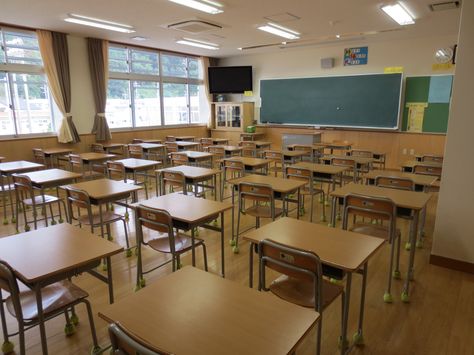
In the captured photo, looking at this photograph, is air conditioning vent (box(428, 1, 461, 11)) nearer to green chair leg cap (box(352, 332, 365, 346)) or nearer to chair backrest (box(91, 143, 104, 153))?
green chair leg cap (box(352, 332, 365, 346))

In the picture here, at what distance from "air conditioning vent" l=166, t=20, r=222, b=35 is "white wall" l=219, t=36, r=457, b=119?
3766 millimetres

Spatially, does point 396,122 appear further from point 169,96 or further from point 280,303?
point 280,303

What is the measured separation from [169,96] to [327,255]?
9.17 m

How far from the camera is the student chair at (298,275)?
1.71m

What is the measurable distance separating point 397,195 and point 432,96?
247 inches

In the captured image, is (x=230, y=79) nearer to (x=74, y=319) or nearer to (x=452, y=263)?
(x=452, y=263)

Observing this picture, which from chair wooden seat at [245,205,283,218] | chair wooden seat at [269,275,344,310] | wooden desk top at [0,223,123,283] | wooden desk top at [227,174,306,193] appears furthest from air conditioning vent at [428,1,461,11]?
wooden desk top at [0,223,123,283]

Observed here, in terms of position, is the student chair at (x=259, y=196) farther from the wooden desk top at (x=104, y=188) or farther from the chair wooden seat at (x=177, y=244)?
the wooden desk top at (x=104, y=188)

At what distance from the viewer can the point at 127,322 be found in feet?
4.22

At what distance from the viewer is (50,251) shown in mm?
1945

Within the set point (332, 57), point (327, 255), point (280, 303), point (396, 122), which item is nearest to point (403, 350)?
point (327, 255)

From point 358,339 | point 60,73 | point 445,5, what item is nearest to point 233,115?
point 60,73

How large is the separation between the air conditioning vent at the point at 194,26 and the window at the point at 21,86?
2989 millimetres

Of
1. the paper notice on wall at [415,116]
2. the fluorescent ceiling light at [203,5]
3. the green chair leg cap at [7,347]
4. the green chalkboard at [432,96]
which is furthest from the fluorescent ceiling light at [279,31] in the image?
the green chair leg cap at [7,347]
